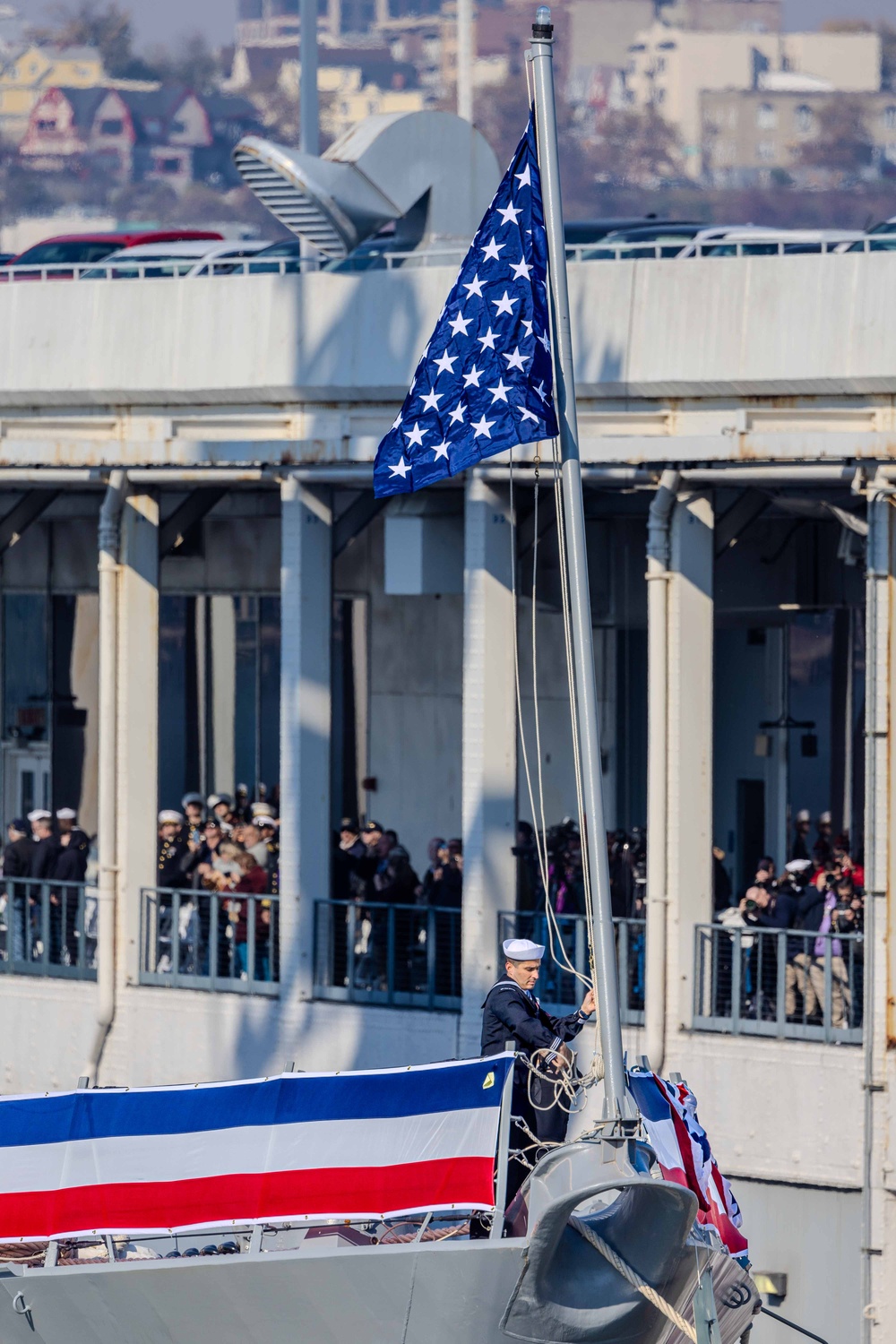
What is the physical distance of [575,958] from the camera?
2133 centimetres

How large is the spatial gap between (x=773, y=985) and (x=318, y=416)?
21.5ft

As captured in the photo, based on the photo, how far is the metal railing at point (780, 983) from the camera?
20.2 m

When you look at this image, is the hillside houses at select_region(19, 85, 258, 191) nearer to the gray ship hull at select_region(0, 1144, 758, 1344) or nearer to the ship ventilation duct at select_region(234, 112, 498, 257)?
the ship ventilation duct at select_region(234, 112, 498, 257)

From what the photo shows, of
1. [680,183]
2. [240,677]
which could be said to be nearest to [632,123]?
[680,183]

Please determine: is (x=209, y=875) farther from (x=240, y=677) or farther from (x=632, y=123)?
(x=632, y=123)

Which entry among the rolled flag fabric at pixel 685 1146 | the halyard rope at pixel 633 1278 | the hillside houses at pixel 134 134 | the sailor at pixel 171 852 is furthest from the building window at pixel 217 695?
the hillside houses at pixel 134 134

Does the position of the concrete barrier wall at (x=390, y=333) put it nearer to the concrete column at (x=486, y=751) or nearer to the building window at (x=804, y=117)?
the concrete column at (x=486, y=751)

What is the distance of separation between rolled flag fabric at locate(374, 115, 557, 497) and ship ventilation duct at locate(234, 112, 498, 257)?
8.75 metres

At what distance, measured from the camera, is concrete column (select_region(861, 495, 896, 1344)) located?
774 inches

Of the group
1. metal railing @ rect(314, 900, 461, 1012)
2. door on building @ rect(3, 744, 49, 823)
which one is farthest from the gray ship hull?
door on building @ rect(3, 744, 49, 823)

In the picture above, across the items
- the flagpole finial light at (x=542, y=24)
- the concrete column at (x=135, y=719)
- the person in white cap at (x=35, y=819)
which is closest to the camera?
the flagpole finial light at (x=542, y=24)

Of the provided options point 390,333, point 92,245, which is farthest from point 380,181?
point 92,245

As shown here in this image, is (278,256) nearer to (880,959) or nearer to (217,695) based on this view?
(217,695)

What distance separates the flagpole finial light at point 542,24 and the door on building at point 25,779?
19.7 m
